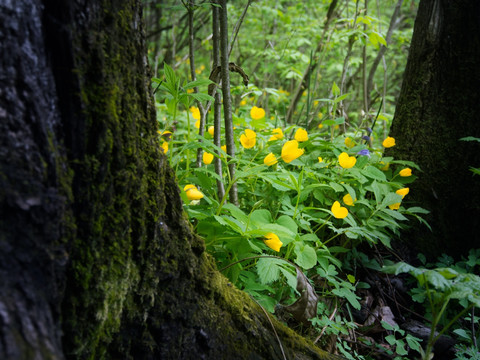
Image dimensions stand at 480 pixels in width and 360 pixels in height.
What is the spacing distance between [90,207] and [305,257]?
92 cm

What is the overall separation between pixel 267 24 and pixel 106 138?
6.18m

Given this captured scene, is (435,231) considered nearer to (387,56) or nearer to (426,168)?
(426,168)

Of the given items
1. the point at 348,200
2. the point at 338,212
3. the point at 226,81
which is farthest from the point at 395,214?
the point at 226,81

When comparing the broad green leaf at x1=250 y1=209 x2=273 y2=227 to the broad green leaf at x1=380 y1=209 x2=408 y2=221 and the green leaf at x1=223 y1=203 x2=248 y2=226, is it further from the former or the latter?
the broad green leaf at x1=380 y1=209 x2=408 y2=221

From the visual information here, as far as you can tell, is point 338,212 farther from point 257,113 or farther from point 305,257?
point 257,113

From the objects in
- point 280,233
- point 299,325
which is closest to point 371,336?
point 299,325

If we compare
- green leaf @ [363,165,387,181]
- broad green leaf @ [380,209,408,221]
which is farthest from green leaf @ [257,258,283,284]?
green leaf @ [363,165,387,181]

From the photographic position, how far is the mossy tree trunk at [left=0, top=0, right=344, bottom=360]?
596 mm

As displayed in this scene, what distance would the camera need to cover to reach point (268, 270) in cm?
124

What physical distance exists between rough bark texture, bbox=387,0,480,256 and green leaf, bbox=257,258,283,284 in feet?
4.59

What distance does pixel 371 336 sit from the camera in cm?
177

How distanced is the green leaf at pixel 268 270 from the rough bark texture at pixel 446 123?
1400 millimetres

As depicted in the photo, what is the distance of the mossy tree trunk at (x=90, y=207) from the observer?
60 cm

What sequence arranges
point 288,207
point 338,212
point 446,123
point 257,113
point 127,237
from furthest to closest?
point 446,123, point 257,113, point 288,207, point 338,212, point 127,237
